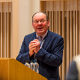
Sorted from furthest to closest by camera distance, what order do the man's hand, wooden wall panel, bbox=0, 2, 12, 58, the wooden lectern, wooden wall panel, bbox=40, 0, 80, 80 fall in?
wooden wall panel, bbox=0, 2, 12, 58 < wooden wall panel, bbox=40, 0, 80, 80 < the man's hand < the wooden lectern

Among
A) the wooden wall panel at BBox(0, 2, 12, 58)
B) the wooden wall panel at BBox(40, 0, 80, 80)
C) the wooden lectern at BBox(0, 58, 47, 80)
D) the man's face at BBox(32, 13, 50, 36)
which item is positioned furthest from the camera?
the wooden wall panel at BBox(0, 2, 12, 58)

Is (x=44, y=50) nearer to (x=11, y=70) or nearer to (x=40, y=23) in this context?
(x=40, y=23)

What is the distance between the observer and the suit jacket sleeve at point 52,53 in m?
2.55

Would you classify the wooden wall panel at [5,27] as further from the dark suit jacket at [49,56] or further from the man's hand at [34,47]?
the man's hand at [34,47]

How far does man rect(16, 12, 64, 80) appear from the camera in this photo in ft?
8.41

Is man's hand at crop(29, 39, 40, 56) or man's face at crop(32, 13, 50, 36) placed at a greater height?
man's face at crop(32, 13, 50, 36)

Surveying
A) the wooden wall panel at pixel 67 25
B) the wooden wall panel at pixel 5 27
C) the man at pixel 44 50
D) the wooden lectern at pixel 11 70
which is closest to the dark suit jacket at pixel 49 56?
the man at pixel 44 50

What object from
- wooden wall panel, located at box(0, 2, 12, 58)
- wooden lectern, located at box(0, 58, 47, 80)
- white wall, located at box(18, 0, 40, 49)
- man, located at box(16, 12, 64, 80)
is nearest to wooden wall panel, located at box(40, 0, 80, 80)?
white wall, located at box(18, 0, 40, 49)

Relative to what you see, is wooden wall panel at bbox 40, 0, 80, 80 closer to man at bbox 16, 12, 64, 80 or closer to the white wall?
the white wall

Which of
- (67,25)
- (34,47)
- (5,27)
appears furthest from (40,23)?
(5,27)

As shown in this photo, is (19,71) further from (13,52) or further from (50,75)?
(13,52)

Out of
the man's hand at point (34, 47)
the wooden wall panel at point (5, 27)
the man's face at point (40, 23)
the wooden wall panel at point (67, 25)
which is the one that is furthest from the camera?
the wooden wall panel at point (5, 27)

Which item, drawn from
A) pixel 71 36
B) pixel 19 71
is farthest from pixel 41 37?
pixel 71 36

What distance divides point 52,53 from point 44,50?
0.52 ft
